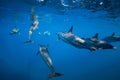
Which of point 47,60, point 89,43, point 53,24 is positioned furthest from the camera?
point 53,24

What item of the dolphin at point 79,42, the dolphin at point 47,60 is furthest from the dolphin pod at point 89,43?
the dolphin at point 47,60

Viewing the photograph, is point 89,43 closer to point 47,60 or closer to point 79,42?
point 79,42

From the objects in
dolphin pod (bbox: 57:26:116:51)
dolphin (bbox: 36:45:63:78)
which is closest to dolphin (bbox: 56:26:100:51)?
dolphin pod (bbox: 57:26:116:51)

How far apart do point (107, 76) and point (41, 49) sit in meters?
35.6

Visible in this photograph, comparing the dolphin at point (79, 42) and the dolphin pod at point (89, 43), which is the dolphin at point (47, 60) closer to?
the dolphin at point (79, 42)

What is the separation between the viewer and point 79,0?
20000mm

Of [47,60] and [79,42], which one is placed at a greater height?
[79,42]

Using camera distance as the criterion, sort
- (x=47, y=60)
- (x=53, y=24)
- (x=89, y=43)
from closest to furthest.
A: (x=89, y=43)
(x=47, y=60)
(x=53, y=24)

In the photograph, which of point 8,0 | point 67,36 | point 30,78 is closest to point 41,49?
point 67,36

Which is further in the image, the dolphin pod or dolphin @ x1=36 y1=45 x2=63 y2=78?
dolphin @ x1=36 y1=45 x2=63 y2=78

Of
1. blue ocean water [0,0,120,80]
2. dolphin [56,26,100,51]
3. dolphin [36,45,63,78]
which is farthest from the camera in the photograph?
blue ocean water [0,0,120,80]

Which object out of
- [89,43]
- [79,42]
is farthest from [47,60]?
[89,43]

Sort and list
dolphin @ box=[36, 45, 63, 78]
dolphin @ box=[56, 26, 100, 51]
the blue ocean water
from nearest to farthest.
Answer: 1. dolphin @ box=[56, 26, 100, 51]
2. dolphin @ box=[36, 45, 63, 78]
3. the blue ocean water

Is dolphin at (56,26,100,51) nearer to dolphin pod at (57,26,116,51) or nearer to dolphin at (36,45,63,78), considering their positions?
dolphin pod at (57,26,116,51)
